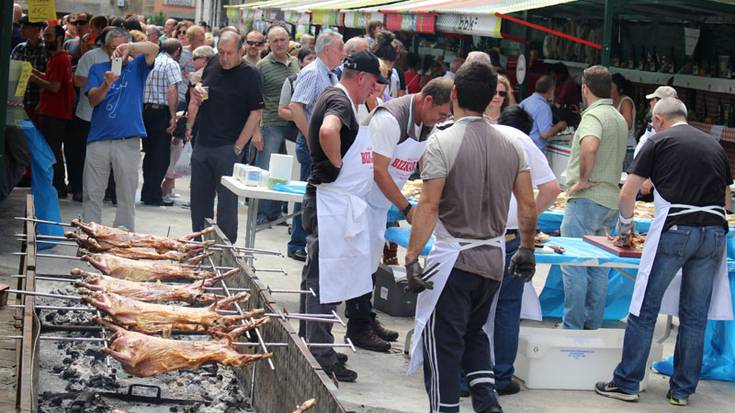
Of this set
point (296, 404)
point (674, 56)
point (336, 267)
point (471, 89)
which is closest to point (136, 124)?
point (336, 267)

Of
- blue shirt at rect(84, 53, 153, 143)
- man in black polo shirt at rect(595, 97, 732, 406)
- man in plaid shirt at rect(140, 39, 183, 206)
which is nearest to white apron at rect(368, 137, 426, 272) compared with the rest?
man in black polo shirt at rect(595, 97, 732, 406)

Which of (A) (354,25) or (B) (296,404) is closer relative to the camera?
(B) (296,404)

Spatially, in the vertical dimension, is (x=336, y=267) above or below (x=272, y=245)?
above

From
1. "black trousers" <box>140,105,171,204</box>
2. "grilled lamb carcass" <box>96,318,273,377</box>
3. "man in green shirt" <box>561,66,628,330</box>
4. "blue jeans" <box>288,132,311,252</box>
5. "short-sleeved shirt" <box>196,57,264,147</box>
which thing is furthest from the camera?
"black trousers" <box>140,105,171,204</box>

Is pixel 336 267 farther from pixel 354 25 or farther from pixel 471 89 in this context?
pixel 354 25

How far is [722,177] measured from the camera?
24.4 ft

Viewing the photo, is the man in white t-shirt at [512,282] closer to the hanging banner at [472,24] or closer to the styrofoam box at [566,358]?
Result: the styrofoam box at [566,358]

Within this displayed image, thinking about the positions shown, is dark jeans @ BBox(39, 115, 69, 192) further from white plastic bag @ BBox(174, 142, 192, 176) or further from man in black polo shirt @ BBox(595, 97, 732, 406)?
man in black polo shirt @ BBox(595, 97, 732, 406)

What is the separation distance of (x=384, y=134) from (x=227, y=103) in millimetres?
3044

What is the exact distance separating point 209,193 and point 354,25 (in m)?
9.96

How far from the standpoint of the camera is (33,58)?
12.8 meters

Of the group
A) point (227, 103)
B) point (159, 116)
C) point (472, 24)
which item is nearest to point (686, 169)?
point (227, 103)

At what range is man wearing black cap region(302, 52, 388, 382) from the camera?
711 centimetres

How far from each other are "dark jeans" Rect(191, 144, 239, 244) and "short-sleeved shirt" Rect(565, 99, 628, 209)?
10.1 ft
